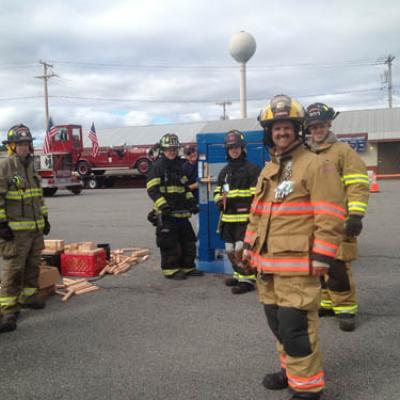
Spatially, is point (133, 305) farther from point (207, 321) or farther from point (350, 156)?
point (350, 156)

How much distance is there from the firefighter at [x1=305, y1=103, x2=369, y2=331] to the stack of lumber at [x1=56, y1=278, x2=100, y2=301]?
10.2 feet

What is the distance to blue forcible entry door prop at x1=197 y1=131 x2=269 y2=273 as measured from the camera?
6504 millimetres

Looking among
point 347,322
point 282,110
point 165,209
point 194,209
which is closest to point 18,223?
point 165,209

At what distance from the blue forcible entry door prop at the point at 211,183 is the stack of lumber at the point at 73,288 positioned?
1.73m

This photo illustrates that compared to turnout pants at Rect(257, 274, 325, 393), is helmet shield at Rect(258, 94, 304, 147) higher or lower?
higher

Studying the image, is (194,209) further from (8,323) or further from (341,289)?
(8,323)

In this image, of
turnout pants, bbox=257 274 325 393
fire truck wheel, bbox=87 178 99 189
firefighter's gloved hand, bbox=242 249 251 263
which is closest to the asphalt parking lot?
turnout pants, bbox=257 274 325 393

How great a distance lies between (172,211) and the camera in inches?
255

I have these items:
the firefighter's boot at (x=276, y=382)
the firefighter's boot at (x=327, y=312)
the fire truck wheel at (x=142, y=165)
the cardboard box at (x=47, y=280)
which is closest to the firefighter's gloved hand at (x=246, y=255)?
the firefighter's boot at (x=276, y=382)

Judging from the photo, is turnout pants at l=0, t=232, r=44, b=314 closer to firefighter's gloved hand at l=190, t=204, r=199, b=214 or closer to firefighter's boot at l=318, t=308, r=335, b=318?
firefighter's gloved hand at l=190, t=204, r=199, b=214

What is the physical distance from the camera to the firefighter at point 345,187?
13.4 feet

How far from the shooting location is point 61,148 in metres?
25.9

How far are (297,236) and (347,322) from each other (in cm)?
186

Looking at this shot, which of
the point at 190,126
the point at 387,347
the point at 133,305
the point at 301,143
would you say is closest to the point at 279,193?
the point at 301,143
